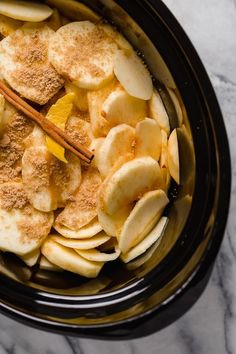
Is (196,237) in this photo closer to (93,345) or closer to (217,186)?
(217,186)

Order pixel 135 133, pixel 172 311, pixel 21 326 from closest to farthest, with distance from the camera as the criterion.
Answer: pixel 172 311
pixel 135 133
pixel 21 326

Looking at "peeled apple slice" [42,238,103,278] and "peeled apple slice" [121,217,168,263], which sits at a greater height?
"peeled apple slice" [121,217,168,263]

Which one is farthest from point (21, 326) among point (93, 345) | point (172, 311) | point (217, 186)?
point (217, 186)

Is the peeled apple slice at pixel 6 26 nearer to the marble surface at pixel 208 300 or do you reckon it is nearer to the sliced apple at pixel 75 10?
the sliced apple at pixel 75 10

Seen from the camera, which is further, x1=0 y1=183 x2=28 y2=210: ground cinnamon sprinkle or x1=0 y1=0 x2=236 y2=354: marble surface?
x1=0 y1=0 x2=236 y2=354: marble surface

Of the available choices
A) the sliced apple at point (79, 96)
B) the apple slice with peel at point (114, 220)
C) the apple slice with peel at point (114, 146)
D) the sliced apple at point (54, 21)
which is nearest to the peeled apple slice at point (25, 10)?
the sliced apple at point (54, 21)

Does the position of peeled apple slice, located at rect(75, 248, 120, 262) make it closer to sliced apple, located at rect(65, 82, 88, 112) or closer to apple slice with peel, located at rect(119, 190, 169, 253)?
apple slice with peel, located at rect(119, 190, 169, 253)

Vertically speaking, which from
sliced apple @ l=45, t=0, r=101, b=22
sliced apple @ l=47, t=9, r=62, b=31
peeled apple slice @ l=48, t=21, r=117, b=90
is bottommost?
peeled apple slice @ l=48, t=21, r=117, b=90

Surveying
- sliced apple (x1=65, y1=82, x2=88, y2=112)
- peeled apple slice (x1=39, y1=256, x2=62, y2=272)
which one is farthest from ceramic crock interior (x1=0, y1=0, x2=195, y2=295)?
sliced apple (x1=65, y1=82, x2=88, y2=112)
